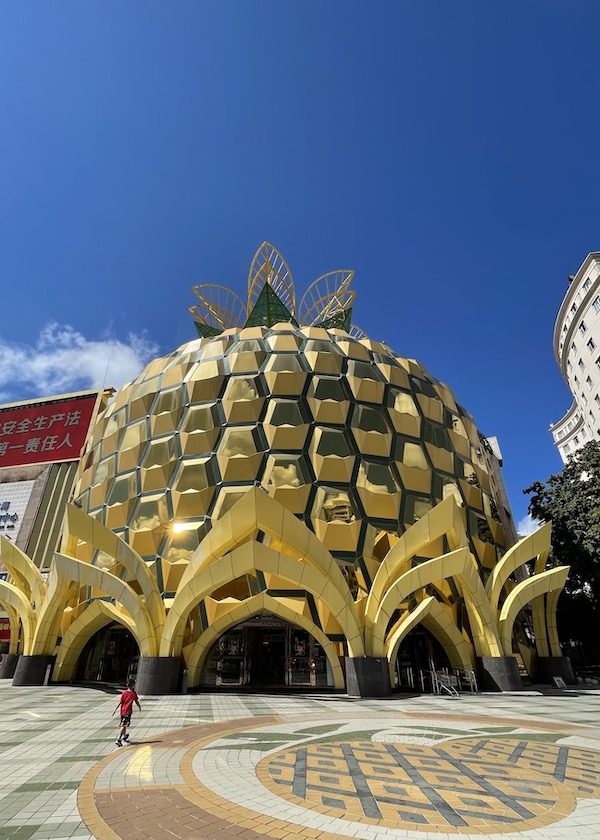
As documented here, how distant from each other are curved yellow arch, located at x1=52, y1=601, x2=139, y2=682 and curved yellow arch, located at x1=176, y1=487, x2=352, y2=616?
555cm

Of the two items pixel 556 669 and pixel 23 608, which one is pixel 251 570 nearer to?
pixel 23 608

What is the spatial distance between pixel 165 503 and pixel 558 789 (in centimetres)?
2054

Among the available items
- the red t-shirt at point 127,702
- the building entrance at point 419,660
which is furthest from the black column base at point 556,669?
the red t-shirt at point 127,702

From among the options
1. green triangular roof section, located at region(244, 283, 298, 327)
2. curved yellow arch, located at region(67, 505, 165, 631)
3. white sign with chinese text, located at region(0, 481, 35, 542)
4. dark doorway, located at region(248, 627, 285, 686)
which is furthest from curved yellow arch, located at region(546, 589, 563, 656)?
white sign with chinese text, located at region(0, 481, 35, 542)

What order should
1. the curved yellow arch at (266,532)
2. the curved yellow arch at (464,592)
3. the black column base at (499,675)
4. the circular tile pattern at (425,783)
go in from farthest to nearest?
the black column base at (499,675), the curved yellow arch at (464,592), the curved yellow arch at (266,532), the circular tile pattern at (425,783)

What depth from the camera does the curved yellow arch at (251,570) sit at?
1738cm

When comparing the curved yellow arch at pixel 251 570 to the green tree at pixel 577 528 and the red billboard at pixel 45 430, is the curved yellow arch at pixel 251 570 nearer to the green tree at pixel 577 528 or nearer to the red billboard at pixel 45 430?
the green tree at pixel 577 528

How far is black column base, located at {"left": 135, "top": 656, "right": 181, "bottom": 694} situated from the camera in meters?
17.0

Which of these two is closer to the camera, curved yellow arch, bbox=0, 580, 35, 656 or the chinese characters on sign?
curved yellow arch, bbox=0, 580, 35, 656

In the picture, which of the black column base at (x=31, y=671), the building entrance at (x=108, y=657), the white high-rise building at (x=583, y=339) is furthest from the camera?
the white high-rise building at (x=583, y=339)

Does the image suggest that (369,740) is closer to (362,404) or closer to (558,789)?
(558,789)

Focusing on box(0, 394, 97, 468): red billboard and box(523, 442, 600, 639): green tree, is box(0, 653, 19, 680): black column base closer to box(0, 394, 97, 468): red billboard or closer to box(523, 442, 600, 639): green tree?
box(0, 394, 97, 468): red billboard

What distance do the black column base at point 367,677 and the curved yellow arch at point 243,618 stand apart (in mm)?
1393

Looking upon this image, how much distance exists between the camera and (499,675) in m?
19.4
